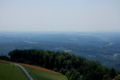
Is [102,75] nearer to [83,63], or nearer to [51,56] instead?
[83,63]

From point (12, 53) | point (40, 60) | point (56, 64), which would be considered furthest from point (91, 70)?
point (12, 53)

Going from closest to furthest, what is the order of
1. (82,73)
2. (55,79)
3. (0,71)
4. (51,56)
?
(0,71) < (55,79) < (82,73) < (51,56)

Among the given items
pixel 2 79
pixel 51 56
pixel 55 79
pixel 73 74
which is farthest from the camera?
pixel 51 56

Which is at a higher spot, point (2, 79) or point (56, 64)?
point (2, 79)

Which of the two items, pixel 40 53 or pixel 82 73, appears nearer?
pixel 82 73

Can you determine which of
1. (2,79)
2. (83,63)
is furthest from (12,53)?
(2,79)

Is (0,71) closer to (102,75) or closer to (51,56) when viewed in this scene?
(102,75)
